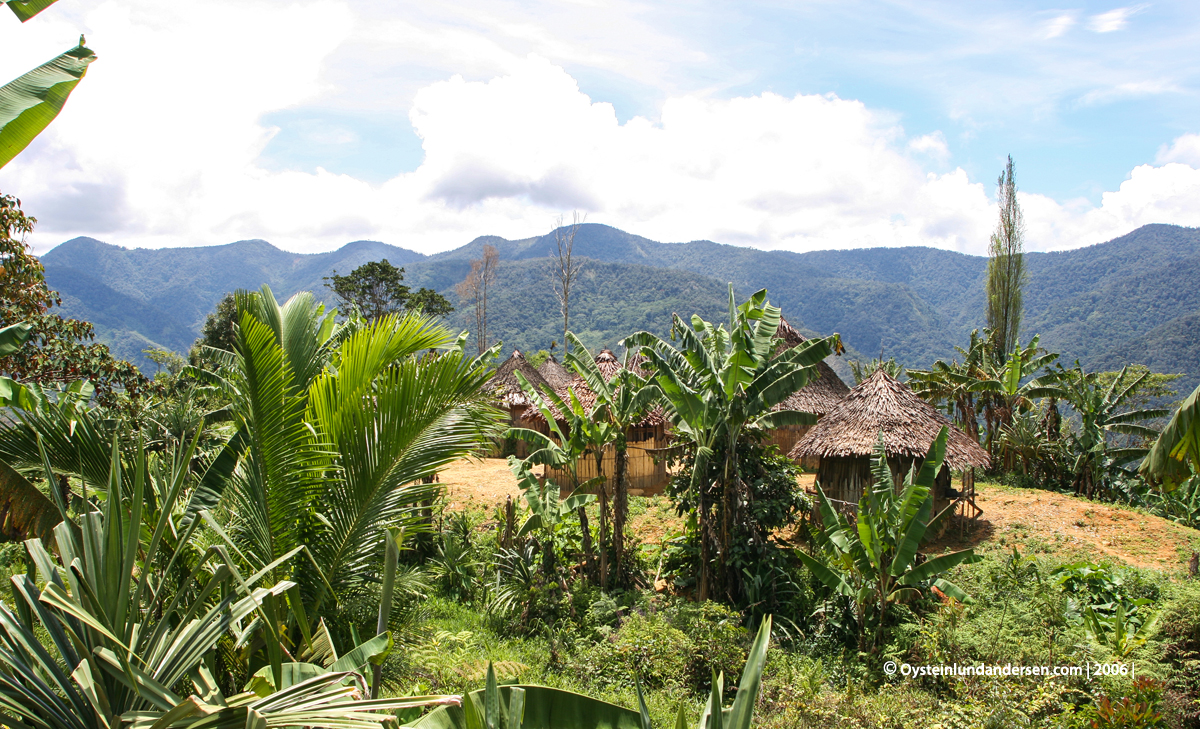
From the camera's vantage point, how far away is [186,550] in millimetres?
3500

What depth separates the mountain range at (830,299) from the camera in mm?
82062

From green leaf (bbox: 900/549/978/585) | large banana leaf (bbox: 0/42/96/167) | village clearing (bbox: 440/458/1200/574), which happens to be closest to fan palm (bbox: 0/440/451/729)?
large banana leaf (bbox: 0/42/96/167)

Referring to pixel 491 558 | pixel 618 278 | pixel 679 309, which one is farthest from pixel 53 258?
pixel 491 558

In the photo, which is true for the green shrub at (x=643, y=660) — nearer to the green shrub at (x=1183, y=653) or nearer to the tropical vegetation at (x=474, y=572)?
the tropical vegetation at (x=474, y=572)

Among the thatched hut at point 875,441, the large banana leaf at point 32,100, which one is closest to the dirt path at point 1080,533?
the thatched hut at point 875,441

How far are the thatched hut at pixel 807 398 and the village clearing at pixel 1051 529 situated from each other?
17.0ft

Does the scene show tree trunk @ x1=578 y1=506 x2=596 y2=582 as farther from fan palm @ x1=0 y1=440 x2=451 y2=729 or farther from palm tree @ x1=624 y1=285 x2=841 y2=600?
fan palm @ x1=0 y1=440 x2=451 y2=729

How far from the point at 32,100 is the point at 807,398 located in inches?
747

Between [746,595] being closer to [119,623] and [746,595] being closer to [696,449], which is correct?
[696,449]

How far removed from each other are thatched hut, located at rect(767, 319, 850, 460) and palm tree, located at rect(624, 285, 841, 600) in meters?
10.4

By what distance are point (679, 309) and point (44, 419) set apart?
109 m

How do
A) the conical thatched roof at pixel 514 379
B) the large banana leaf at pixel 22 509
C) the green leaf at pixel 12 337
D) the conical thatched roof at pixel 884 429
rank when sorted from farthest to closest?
the conical thatched roof at pixel 514 379 → the conical thatched roof at pixel 884 429 → the green leaf at pixel 12 337 → the large banana leaf at pixel 22 509

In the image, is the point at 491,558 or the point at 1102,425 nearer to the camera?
the point at 491,558

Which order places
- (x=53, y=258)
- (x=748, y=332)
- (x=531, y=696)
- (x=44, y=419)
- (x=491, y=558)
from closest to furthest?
(x=531, y=696) → (x=44, y=419) → (x=748, y=332) → (x=491, y=558) → (x=53, y=258)
